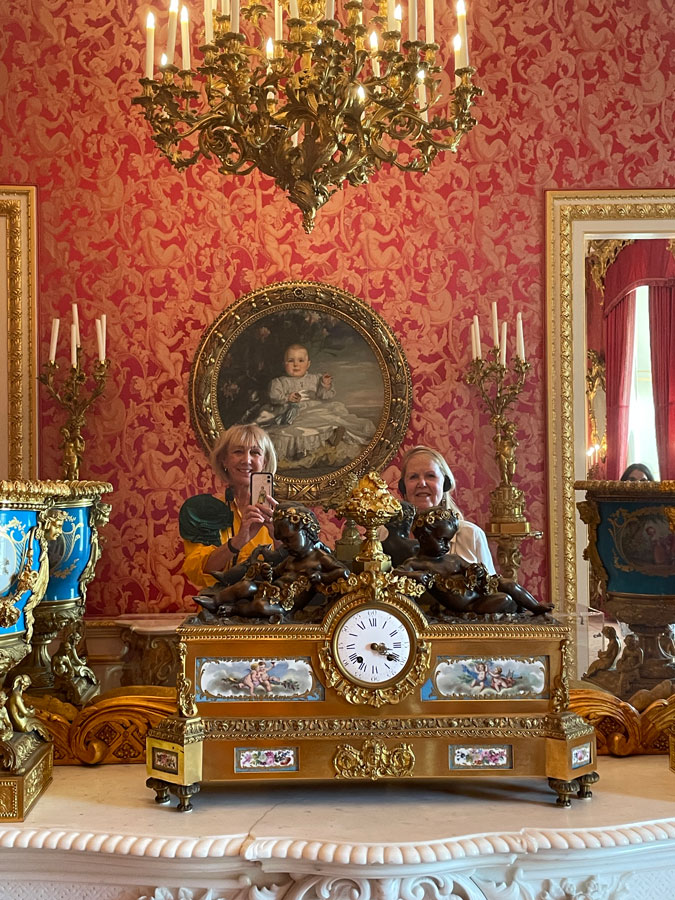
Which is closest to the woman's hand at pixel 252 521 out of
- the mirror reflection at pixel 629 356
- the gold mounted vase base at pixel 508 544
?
the gold mounted vase base at pixel 508 544

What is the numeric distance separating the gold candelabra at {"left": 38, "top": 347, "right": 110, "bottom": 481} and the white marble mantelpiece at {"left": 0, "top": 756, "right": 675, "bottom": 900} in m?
2.86

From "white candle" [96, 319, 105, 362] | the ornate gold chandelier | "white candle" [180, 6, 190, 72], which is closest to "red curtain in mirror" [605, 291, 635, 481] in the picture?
"white candle" [96, 319, 105, 362]

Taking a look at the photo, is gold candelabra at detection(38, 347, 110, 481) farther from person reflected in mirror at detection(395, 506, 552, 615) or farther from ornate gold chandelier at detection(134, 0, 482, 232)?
person reflected in mirror at detection(395, 506, 552, 615)

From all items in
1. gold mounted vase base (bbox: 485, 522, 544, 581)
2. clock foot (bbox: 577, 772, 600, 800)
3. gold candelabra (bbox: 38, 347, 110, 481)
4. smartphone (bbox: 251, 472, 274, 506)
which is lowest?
clock foot (bbox: 577, 772, 600, 800)

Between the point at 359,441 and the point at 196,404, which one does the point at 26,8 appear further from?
the point at 359,441

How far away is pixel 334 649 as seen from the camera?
4.95ft

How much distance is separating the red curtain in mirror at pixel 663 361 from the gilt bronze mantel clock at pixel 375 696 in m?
6.92

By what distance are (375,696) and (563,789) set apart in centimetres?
33

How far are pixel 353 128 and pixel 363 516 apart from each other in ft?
3.87

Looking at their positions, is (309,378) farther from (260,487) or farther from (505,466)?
(260,487)

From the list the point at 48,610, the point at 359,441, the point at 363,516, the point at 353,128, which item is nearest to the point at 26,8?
the point at 359,441

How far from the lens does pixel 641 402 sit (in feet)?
28.4

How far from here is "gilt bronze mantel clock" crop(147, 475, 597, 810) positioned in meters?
1.51

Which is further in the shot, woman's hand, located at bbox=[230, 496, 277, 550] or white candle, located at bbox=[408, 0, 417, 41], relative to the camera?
white candle, located at bbox=[408, 0, 417, 41]
